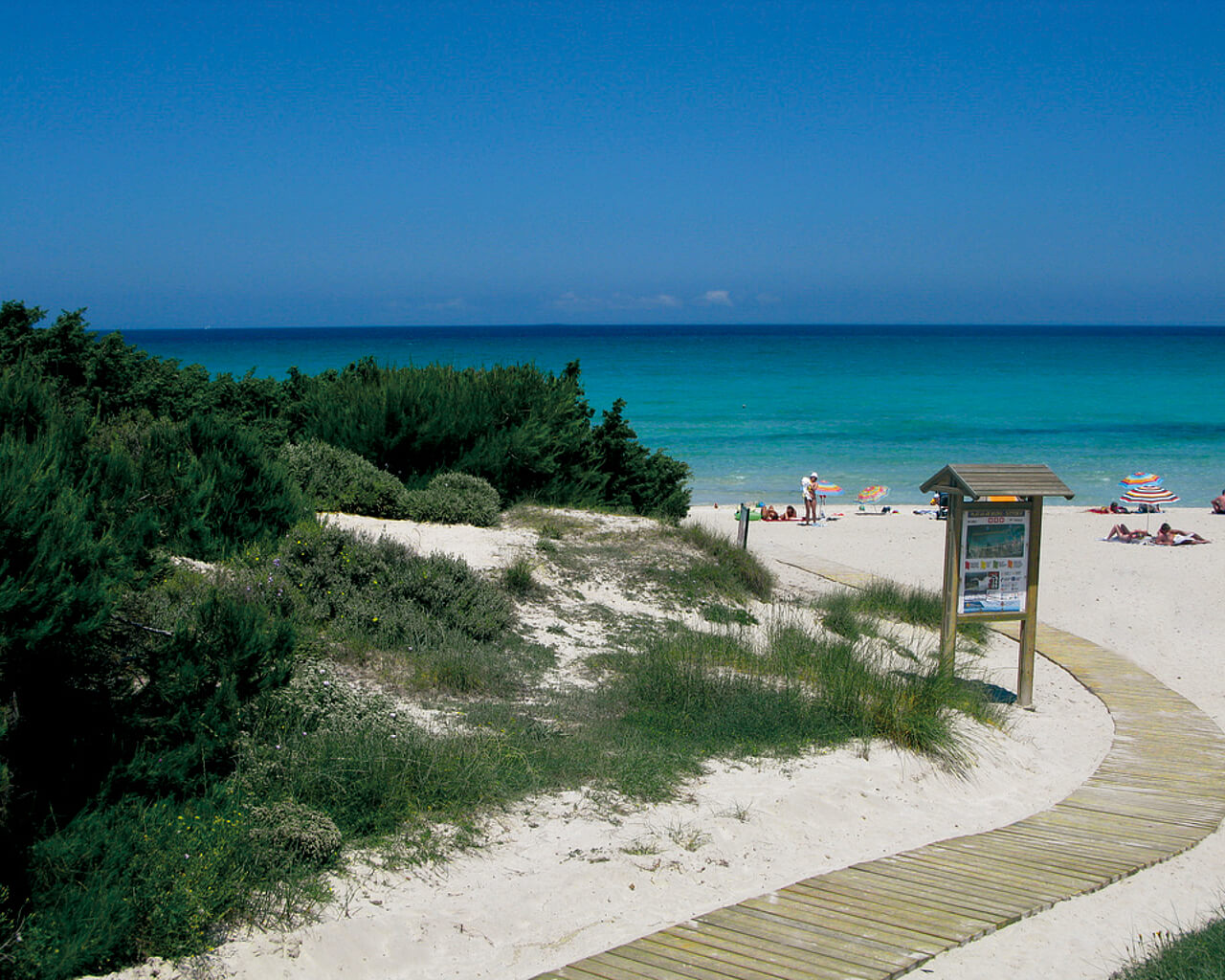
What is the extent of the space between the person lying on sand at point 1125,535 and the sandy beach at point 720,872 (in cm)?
1154

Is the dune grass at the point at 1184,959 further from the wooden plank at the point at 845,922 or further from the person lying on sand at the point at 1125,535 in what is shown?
the person lying on sand at the point at 1125,535

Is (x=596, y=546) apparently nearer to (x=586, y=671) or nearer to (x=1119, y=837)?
(x=586, y=671)

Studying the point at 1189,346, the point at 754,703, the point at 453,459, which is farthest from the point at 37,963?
the point at 1189,346

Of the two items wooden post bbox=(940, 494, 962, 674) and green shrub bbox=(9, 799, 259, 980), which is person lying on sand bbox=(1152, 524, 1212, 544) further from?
green shrub bbox=(9, 799, 259, 980)

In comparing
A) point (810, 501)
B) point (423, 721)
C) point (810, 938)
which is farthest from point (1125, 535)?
point (810, 938)

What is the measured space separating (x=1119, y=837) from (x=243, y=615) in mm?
5157

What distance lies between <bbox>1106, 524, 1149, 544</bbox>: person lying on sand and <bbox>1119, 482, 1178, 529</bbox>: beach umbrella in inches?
87.8

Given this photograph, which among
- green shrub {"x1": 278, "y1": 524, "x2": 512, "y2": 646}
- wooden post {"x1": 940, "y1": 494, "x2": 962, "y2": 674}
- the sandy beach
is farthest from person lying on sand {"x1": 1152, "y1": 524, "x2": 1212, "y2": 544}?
green shrub {"x1": 278, "y1": 524, "x2": 512, "y2": 646}

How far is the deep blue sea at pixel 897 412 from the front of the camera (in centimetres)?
3653

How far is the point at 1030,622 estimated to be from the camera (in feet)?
30.6

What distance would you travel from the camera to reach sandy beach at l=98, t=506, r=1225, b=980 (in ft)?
→ 14.1

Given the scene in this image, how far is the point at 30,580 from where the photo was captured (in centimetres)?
391

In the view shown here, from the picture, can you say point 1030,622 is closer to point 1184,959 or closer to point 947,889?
point 947,889

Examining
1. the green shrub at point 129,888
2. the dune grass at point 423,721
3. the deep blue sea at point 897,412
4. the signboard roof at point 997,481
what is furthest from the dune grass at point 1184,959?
the deep blue sea at point 897,412
